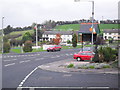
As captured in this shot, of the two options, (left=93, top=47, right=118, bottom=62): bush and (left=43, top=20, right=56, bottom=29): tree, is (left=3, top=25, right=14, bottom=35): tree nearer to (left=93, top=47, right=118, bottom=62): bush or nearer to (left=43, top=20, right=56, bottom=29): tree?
(left=43, top=20, right=56, bottom=29): tree

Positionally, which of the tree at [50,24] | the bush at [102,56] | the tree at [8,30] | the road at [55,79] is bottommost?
the road at [55,79]

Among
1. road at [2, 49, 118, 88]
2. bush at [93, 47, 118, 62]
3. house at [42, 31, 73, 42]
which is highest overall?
house at [42, 31, 73, 42]

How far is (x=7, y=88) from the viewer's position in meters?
12.0

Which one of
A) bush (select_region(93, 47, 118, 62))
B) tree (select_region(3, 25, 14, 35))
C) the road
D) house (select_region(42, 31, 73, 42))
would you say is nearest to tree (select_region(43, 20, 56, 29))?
tree (select_region(3, 25, 14, 35))

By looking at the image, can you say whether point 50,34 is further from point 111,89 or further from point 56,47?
point 111,89

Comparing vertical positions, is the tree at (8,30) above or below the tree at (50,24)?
below

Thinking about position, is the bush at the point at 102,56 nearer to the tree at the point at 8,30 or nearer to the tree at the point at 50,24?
the tree at the point at 8,30

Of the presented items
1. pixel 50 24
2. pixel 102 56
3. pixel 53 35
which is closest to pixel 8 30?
pixel 53 35

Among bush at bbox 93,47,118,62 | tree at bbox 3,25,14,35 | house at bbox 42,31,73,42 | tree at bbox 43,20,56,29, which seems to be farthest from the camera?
tree at bbox 43,20,56,29

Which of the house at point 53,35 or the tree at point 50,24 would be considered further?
the tree at point 50,24

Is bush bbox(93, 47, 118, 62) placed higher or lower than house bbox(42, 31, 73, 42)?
lower

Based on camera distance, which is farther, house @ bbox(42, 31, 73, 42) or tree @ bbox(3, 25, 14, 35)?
tree @ bbox(3, 25, 14, 35)

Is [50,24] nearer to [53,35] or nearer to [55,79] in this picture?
[53,35]

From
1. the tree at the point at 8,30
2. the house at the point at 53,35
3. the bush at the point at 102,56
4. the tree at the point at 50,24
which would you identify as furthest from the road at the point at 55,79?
the tree at the point at 50,24
